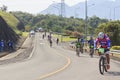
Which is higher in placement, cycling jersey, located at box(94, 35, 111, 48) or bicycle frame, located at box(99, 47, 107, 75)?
cycling jersey, located at box(94, 35, 111, 48)

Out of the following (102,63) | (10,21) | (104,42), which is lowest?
(102,63)

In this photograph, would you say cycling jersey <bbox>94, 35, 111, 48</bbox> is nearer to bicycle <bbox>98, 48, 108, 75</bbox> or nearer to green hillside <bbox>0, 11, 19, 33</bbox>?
bicycle <bbox>98, 48, 108, 75</bbox>

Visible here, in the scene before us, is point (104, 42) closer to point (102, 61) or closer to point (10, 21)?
point (102, 61)

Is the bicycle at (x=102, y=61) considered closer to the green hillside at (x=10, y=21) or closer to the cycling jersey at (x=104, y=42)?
the cycling jersey at (x=104, y=42)

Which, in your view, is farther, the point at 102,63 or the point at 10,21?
the point at 10,21

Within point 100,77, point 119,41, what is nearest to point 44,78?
point 100,77

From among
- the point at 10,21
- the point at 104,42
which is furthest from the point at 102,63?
the point at 10,21

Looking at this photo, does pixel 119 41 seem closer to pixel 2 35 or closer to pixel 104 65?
pixel 2 35

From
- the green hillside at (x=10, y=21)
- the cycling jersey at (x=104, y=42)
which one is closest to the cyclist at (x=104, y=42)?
the cycling jersey at (x=104, y=42)

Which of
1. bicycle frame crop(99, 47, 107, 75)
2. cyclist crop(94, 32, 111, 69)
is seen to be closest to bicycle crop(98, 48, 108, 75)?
bicycle frame crop(99, 47, 107, 75)

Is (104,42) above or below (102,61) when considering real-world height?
above

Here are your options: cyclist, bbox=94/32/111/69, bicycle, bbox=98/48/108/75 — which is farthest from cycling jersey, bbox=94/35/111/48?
bicycle, bbox=98/48/108/75

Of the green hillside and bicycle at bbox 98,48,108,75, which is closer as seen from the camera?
bicycle at bbox 98,48,108,75

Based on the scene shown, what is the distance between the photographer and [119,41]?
303 ft
